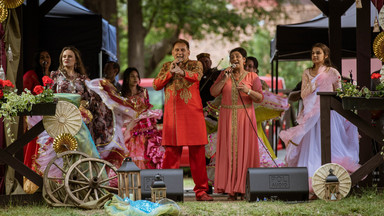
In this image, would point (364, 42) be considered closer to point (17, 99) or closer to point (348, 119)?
point (348, 119)

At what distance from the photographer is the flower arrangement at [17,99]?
304 inches

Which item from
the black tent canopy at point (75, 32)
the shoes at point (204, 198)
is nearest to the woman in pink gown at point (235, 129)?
the shoes at point (204, 198)

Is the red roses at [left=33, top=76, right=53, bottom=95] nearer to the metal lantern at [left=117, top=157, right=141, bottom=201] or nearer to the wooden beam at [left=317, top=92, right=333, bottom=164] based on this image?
the metal lantern at [left=117, top=157, right=141, bottom=201]

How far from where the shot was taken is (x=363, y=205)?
7438 millimetres

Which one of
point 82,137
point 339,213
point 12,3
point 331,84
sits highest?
point 12,3

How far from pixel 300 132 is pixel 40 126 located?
3.26 metres

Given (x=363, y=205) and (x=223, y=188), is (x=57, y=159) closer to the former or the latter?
(x=223, y=188)

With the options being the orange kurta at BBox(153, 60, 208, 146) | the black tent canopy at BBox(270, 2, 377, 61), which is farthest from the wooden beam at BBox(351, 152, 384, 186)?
the black tent canopy at BBox(270, 2, 377, 61)

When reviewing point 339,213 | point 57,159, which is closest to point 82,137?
point 57,159

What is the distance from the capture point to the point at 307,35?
42.5 feet

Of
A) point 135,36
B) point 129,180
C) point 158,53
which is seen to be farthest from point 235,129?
point 158,53

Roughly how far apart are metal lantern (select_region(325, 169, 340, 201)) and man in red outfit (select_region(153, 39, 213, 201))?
1480 millimetres

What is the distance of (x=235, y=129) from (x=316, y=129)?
107 centimetres

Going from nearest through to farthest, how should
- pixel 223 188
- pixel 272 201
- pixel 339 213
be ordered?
pixel 339 213 → pixel 272 201 → pixel 223 188
